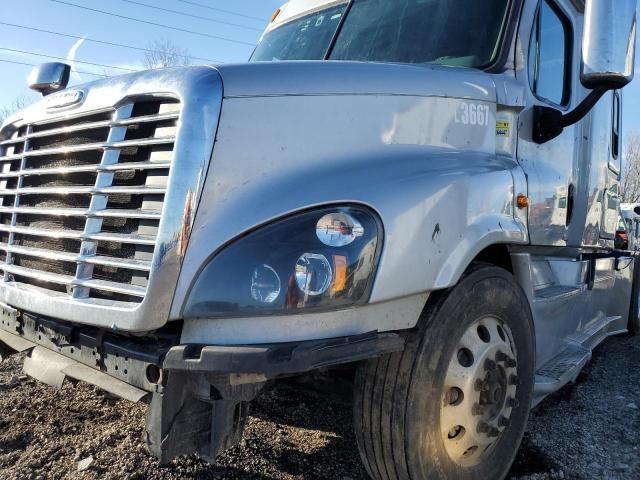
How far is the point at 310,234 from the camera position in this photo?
75.0 inches

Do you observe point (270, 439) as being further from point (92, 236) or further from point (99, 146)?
point (99, 146)

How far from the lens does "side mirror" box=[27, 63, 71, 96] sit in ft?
11.2

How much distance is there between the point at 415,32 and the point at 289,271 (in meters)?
1.90

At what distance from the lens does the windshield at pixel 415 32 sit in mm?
2973

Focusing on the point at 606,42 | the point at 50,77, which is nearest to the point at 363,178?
the point at 606,42

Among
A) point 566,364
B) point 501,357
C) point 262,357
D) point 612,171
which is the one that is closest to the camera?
point 262,357

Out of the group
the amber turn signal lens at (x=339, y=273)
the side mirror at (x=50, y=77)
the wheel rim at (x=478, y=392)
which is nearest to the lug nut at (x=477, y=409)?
the wheel rim at (x=478, y=392)

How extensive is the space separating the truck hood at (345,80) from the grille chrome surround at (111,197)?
0.39 ft

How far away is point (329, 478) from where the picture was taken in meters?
2.78

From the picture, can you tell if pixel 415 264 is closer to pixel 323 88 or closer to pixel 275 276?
pixel 275 276

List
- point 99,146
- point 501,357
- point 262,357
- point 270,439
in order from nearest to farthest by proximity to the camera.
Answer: point 262,357 → point 99,146 → point 501,357 → point 270,439

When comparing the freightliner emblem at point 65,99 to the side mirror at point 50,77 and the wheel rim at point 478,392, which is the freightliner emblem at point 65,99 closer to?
the side mirror at point 50,77

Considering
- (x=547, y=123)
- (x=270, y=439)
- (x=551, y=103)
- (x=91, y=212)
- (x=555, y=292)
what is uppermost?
(x=551, y=103)

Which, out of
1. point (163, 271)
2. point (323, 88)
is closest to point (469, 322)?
point (323, 88)
